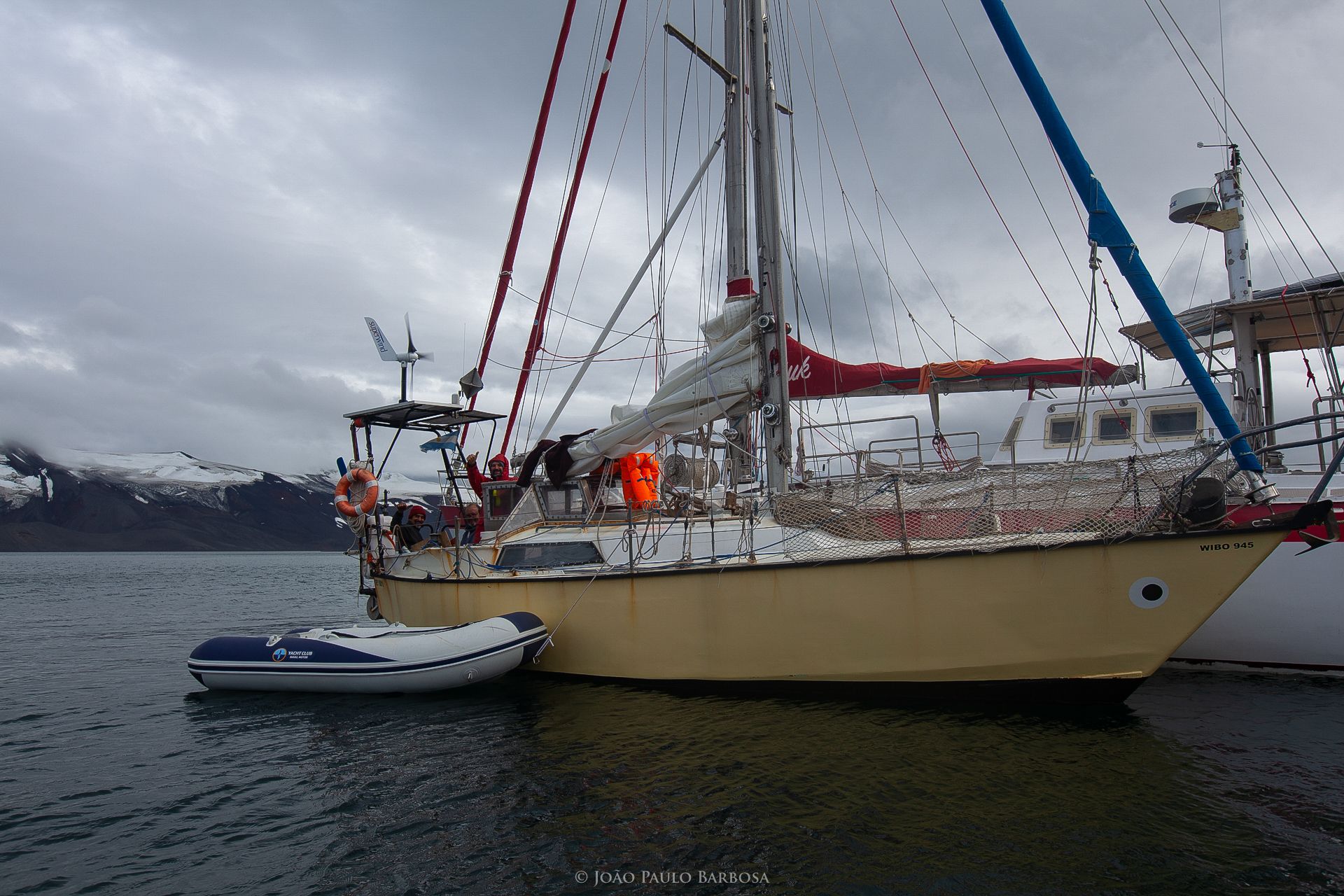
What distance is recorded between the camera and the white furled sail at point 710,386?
10672 mm

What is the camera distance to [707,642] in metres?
9.18

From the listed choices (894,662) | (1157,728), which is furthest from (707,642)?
(1157,728)

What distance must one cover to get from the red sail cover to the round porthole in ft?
24.9

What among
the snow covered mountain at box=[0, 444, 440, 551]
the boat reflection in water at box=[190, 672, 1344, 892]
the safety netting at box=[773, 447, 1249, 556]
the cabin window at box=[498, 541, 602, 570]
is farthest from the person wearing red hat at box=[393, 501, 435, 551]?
the snow covered mountain at box=[0, 444, 440, 551]

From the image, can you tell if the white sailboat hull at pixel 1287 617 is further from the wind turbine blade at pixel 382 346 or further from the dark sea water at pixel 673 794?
the wind turbine blade at pixel 382 346

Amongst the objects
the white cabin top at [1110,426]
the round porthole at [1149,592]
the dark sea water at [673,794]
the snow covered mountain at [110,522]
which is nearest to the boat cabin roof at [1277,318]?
the white cabin top at [1110,426]

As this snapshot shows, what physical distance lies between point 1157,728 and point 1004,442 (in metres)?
6.44

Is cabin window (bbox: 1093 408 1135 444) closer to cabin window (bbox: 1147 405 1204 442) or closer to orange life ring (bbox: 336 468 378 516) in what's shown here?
cabin window (bbox: 1147 405 1204 442)

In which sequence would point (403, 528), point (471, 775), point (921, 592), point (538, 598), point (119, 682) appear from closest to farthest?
point (471, 775) → point (921, 592) → point (538, 598) → point (119, 682) → point (403, 528)

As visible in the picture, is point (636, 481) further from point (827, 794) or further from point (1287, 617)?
point (1287, 617)

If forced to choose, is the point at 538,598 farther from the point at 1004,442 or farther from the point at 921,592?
the point at 1004,442

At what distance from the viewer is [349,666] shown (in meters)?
10.3

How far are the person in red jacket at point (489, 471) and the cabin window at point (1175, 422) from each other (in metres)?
11.4

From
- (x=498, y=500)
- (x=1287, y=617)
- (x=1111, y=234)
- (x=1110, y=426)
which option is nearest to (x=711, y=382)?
(x=498, y=500)
